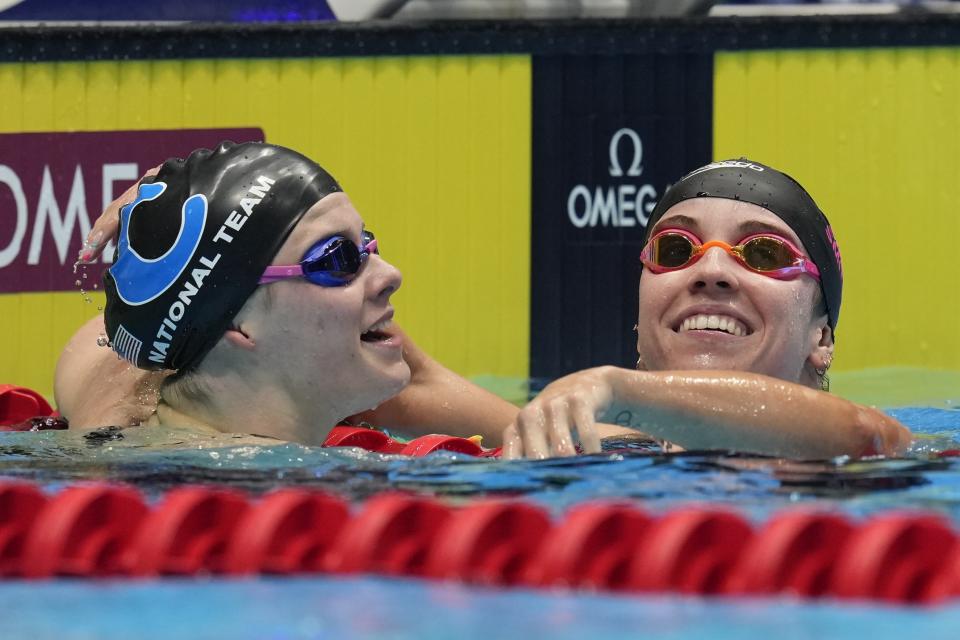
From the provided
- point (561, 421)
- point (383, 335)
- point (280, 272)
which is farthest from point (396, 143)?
point (561, 421)

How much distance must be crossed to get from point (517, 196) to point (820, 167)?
57.1 inches

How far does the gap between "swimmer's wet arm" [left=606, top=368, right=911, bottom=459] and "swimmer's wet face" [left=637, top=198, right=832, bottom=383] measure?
343mm

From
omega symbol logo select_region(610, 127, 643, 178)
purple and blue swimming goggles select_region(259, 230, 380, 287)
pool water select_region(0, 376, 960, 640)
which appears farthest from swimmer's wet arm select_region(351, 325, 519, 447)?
omega symbol logo select_region(610, 127, 643, 178)

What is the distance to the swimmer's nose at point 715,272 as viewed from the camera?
11.5ft

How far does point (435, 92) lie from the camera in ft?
22.5

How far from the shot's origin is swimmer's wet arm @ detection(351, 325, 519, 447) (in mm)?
4348

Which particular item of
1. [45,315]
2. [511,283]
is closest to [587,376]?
[511,283]

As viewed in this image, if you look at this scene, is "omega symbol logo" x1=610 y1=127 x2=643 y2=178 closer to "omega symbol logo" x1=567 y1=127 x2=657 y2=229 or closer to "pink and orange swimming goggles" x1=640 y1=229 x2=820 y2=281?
"omega symbol logo" x1=567 y1=127 x2=657 y2=229

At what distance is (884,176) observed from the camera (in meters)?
6.72

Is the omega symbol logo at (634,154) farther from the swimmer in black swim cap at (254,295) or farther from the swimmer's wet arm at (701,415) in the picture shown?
the swimmer's wet arm at (701,415)

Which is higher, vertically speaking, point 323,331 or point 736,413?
point 323,331

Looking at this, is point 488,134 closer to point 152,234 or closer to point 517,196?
point 517,196

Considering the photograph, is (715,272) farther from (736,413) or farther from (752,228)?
(736,413)

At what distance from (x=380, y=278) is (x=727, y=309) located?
2.88ft
